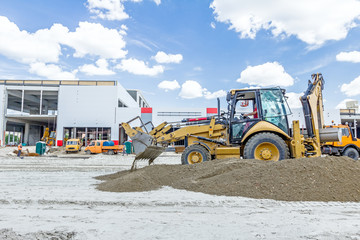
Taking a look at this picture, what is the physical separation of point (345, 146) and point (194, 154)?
1092 cm

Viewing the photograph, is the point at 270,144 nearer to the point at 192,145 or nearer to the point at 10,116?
the point at 192,145

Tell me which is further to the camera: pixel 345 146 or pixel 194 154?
pixel 345 146

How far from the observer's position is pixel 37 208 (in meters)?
4.27

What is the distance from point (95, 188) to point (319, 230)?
16.0 ft

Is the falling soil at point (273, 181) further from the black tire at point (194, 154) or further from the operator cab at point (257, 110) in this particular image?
the operator cab at point (257, 110)

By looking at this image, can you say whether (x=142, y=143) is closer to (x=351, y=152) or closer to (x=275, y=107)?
(x=275, y=107)

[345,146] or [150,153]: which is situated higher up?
[345,146]

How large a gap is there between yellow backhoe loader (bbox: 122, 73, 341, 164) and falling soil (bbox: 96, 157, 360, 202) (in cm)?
164

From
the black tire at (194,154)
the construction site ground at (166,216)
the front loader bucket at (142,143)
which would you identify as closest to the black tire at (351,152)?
the black tire at (194,154)

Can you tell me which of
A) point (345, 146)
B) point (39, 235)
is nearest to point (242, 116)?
point (39, 235)

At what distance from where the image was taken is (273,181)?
552 centimetres

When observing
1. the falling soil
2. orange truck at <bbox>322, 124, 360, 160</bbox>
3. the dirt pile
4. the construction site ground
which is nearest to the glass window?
the falling soil

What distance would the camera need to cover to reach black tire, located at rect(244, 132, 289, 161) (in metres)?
8.00

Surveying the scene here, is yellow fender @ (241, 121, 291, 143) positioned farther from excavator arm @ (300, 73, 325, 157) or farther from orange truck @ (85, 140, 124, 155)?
orange truck @ (85, 140, 124, 155)
